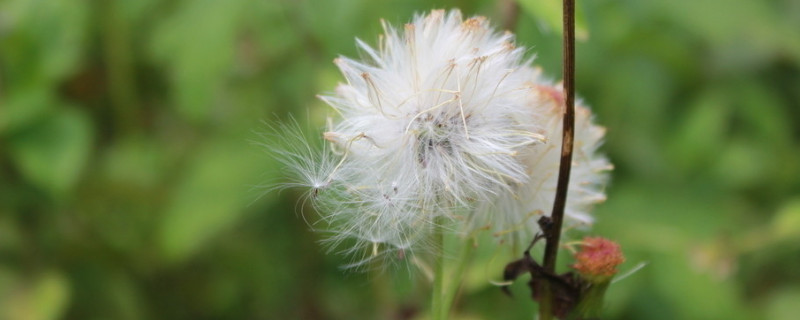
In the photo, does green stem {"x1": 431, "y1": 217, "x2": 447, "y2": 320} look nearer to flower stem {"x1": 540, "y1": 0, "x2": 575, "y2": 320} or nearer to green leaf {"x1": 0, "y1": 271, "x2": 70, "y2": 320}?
flower stem {"x1": 540, "y1": 0, "x2": 575, "y2": 320}

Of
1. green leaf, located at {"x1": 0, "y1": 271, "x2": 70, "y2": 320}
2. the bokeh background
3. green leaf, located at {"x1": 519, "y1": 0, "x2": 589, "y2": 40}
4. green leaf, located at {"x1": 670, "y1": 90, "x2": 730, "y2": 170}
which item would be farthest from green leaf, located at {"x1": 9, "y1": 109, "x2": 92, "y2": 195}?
green leaf, located at {"x1": 670, "y1": 90, "x2": 730, "y2": 170}

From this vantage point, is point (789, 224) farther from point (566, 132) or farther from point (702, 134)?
point (566, 132)

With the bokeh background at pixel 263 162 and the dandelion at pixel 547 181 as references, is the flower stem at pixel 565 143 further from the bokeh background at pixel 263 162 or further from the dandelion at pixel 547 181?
the bokeh background at pixel 263 162

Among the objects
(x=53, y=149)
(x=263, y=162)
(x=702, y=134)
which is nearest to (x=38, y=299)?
(x=53, y=149)

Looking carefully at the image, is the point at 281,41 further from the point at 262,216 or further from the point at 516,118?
the point at 516,118

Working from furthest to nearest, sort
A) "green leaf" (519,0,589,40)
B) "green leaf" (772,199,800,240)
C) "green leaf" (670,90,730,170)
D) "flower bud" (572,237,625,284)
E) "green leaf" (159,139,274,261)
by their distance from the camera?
1. "green leaf" (670,90,730,170)
2. "green leaf" (159,139,274,261)
3. "green leaf" (772,199,800,240)
4. "green leaf" (519,0,589,40)
5. "flower bud" (572,237,625,284)
